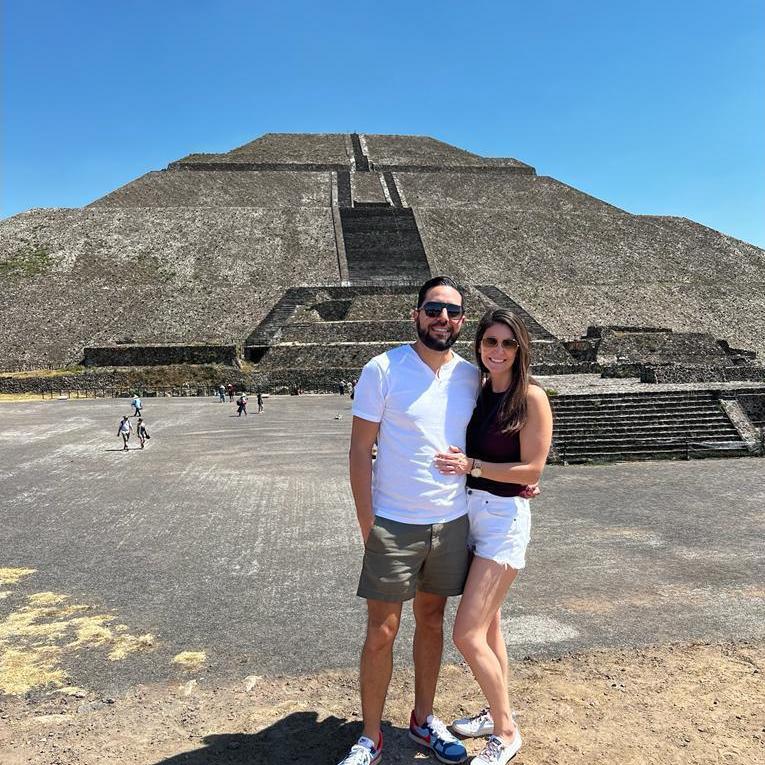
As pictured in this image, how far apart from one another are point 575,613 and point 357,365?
2219 cm

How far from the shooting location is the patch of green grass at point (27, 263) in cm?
3706

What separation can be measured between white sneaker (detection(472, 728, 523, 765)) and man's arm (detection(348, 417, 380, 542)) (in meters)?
1.06

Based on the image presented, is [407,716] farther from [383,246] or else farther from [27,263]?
[27,263]

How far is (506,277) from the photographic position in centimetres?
3803

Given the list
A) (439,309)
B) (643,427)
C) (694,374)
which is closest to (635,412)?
(643,427)

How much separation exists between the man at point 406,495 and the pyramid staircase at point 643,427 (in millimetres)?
8435

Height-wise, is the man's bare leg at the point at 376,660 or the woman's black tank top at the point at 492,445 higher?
the woman's black tank top at the point at 492,445

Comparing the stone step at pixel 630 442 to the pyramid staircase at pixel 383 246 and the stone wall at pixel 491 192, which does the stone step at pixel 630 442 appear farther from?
the stone wall at pixel 491 192

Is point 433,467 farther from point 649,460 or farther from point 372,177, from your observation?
point 372,177

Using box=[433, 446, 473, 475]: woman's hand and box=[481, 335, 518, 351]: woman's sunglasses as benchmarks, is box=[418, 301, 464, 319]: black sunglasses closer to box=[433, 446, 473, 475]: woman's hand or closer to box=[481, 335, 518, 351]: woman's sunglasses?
box=[481, 335, 518, 351]: woman's sunglasses

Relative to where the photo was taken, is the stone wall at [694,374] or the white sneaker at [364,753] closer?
the white sneaker at [364,753]

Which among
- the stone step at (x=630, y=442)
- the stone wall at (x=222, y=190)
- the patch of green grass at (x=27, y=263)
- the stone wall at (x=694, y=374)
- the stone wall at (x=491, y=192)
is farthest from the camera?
the stone wall at (x=491, y=192)

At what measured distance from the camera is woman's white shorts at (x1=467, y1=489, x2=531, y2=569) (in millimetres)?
3002

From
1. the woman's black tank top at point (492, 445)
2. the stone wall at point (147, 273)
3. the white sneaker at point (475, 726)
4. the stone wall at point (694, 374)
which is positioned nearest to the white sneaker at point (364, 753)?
the white sneaker at point (475, 726)
